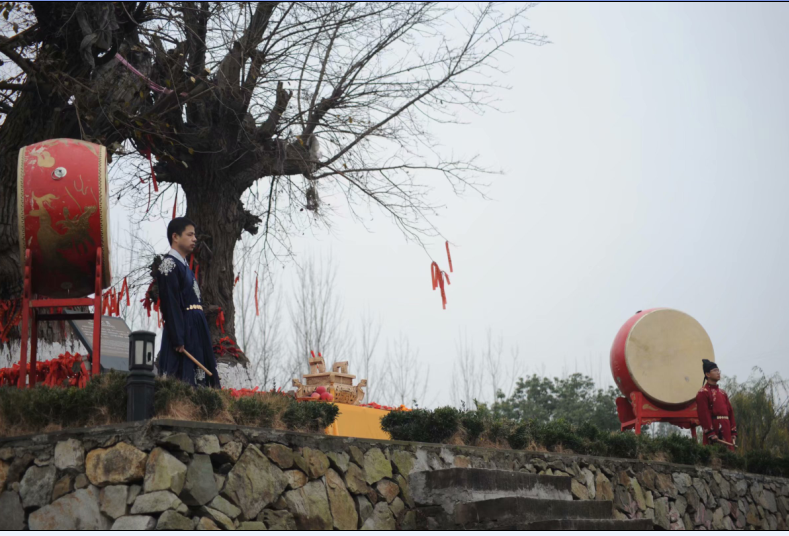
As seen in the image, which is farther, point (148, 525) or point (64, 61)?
point (64, 61)

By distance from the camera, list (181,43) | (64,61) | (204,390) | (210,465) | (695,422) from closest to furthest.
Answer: (210,465) → (204,390) → (64,61) → (181,43) → (695,422)

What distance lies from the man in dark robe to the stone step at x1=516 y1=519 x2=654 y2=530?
276cm

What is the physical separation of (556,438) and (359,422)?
6.62 ft

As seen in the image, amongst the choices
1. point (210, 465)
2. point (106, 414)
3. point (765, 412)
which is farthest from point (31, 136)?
point (765, 412)

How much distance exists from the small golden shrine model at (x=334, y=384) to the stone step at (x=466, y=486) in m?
2.63

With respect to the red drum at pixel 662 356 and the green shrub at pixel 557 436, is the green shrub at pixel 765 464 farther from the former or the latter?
the green shrub at pixel 557 436

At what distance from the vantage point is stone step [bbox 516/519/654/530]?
5867mm

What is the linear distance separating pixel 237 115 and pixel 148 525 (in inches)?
296

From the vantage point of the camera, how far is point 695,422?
478 inches

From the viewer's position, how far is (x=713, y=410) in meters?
11.2

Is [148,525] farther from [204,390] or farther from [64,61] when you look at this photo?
[64,61]

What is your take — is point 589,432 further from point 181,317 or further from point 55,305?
point 55,305

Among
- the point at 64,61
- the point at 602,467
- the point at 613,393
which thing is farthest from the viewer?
the point at 613,393

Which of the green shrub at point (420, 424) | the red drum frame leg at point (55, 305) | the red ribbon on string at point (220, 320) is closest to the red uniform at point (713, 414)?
the green shrub at point (420, 424)
